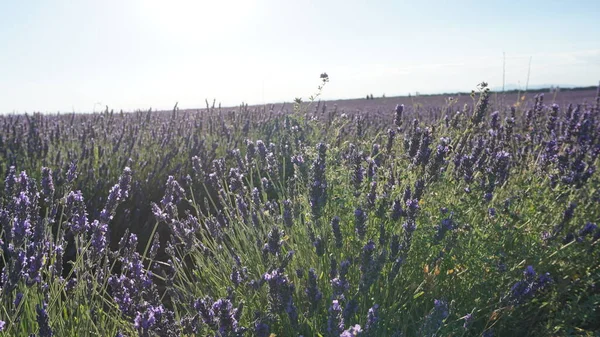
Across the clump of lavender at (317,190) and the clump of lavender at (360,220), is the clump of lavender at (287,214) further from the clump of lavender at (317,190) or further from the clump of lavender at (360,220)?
the clump of lavender at (360,220)

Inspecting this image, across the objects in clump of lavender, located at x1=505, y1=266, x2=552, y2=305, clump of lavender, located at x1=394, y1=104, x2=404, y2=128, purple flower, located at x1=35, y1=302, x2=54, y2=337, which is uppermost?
clump of lavender, located at x1=394, y1=104, x2=404, y2=128

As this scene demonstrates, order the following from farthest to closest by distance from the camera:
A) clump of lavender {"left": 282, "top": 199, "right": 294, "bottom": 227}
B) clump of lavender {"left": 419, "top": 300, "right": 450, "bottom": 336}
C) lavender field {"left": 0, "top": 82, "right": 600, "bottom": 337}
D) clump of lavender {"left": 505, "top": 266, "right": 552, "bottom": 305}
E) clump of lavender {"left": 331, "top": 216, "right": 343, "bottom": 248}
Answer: clump of lavender {"left": 282, "top": 199, "right": 294, "bottom": 227}
clump of lavender {"left": 331, "top": 216, "right": 343, "bottom": 248}
clump of lavender {"left": 505, "top": 266, "right": 552, "bottom": 305}
lavender field {"left": 0, "top": 82, "right": 600, "bottom": 337}
clump of lavender {"left": 419, "top": 300, "right": 450, "bottom": 336}

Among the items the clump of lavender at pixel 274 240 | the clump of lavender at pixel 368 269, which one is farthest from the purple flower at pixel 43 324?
the clump of lavender at pixel 368 269

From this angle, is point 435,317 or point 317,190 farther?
point 317,190

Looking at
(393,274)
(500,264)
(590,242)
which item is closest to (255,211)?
(393,274)

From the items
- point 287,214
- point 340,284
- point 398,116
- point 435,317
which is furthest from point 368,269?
point 398,116

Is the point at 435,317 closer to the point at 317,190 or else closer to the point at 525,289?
the point at 525,289

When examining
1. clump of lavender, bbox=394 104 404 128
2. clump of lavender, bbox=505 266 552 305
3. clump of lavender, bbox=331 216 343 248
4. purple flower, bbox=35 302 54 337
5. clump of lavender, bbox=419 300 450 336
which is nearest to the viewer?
purple flower, bbox=35 302 54 337

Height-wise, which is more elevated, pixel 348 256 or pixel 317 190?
pixel 317 190

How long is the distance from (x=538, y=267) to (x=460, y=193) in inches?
24.4

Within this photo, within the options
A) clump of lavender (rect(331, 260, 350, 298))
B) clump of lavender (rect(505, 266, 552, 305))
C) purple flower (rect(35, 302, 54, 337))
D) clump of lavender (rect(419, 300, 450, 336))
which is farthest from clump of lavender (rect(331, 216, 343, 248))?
purple flower (rect(35, 302, 54, 337))

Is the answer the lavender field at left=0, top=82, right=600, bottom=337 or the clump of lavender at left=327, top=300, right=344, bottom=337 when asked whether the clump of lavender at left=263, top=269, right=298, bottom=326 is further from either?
the clump of lavender at left=327, top=300, right=344, bottom=337

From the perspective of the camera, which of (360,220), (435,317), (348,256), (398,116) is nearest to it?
(435,317)

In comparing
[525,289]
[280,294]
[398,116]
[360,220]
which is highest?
[398,116]
